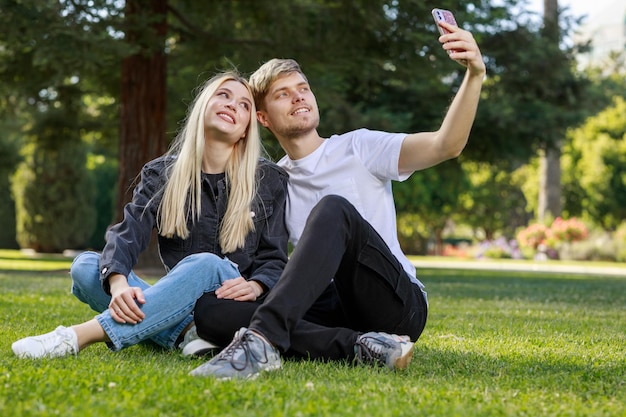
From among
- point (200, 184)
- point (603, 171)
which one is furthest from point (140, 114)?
point (603, 171)

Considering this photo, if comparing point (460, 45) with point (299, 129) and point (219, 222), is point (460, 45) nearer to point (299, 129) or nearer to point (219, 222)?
point (299, 129)

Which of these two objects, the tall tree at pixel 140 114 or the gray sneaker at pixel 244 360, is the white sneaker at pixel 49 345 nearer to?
the gray sneaker at pixel 244 360

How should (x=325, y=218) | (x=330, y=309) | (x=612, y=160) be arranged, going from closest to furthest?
(x=325, y=218)
(x=330, y=309)
(x=612, y=160)

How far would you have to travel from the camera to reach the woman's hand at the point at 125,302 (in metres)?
3.42

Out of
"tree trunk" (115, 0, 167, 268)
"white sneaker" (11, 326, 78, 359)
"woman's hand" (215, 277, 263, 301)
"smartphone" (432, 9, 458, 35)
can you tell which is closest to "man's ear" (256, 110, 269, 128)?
"woman's hand" (215, 277, 263, 301)

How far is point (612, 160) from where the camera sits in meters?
35.7

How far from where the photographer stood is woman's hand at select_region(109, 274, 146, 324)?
3.42m

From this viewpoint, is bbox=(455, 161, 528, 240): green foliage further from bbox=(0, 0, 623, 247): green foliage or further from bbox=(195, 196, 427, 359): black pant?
bbox=(195, 196, 427, 359): black pant

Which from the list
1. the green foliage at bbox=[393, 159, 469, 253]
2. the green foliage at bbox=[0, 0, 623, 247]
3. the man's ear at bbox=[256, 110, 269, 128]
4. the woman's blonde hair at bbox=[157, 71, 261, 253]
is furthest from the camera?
the green foliage at bbox=[393, 159, 469, 253]

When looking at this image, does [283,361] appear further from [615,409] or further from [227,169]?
[615,409]

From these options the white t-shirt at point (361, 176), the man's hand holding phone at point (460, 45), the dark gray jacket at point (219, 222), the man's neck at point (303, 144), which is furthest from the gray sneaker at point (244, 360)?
the man's hand holding phone at point (460, 45)

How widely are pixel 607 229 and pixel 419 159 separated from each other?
35.0 metres

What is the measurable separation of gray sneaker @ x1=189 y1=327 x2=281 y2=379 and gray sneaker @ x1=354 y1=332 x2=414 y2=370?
471mm

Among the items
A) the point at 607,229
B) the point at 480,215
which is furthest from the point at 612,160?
the point at 480,215
